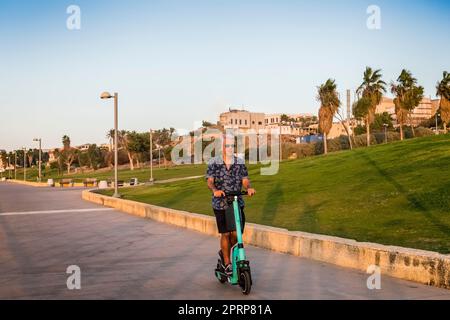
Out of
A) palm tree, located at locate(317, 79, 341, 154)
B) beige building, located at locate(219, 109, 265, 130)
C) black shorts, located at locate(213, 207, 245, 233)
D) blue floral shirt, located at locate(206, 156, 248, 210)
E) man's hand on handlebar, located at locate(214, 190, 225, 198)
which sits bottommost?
black shorts, located at locate(213, 207, 245, 233)

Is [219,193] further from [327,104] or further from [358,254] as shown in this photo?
[327,104]

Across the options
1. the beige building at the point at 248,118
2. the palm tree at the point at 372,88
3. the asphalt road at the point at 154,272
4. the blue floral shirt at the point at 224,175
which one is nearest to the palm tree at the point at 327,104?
the palm tree at the point at 372,88

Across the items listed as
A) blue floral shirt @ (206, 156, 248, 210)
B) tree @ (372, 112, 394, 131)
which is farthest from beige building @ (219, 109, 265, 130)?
blue floral shirt @ (206, 156, 248, 210)

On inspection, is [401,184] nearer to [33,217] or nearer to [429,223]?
[429,223]

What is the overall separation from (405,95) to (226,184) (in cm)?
6122

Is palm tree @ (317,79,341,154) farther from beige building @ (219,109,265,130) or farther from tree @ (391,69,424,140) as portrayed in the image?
beige building @ (219,109,265,130)

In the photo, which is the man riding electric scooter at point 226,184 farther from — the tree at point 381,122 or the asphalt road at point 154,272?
the tree at point 381,122

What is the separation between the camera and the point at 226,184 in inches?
250

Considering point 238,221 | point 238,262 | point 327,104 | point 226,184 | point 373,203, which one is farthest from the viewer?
point 327,104

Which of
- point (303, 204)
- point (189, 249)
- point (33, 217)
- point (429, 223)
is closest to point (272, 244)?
point (189, 249)

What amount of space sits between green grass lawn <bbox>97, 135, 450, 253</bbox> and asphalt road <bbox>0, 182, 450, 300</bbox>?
1640 millimetres

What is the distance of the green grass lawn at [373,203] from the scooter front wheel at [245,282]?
3117mm

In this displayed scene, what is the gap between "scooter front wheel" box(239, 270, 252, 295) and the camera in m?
5.79

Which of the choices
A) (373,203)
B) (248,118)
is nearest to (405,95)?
(373,203)
